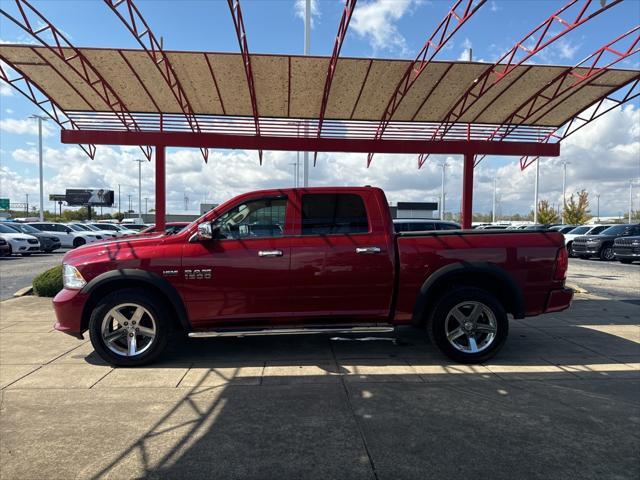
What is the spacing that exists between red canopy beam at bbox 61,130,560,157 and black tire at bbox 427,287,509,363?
7122 millimetres

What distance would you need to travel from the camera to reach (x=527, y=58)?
10.4m

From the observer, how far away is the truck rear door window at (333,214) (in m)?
5.20

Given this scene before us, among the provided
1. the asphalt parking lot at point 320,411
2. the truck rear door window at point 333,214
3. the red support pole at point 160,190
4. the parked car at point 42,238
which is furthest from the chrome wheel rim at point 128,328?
the parked car at point 42,238

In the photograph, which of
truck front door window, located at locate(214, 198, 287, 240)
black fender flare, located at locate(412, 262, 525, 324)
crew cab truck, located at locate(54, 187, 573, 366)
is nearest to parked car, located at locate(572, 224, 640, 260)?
crew cab truck, located at locate(54, 187, 573, 366)

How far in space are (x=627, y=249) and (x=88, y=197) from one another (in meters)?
68.5

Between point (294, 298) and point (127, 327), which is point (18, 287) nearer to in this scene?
point (127, 327)

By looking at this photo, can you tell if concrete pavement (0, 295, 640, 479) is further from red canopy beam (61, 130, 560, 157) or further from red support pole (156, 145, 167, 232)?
red canopy beam (61, 130, 560, 157)

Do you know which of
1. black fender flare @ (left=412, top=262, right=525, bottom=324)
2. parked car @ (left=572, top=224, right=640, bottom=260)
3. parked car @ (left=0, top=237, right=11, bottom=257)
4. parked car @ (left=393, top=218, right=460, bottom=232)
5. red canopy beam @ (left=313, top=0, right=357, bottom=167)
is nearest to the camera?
black fender flare @ (left=412, top=262, right=525, bottom=324)

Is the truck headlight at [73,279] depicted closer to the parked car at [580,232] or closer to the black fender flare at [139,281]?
the black fender flare at [139,281]

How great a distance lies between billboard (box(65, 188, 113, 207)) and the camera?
67062mm

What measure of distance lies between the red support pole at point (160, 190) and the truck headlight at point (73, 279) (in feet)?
18.8

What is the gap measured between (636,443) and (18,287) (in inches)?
506

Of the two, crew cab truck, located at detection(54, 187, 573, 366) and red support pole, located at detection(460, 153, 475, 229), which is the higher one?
red support pole, located at detection(460, 153, 475, 229)

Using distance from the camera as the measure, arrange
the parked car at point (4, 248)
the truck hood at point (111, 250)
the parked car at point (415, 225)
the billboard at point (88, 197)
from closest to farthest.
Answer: the truck hood at point (111, 250)
the parked car at point (415, 225)
the parked car at point (4, 248)
the billboard at point (88, 197)
